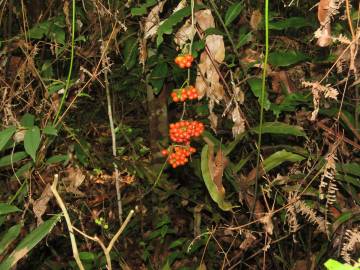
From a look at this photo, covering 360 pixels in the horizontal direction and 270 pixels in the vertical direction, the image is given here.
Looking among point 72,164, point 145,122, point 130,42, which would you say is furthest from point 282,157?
point 145,122

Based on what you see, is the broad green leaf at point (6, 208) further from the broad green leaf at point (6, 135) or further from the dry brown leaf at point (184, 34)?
the dry brown leaf at point (184, 34)

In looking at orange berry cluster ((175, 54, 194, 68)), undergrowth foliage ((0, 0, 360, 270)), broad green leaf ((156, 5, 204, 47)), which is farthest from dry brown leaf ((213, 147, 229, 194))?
broad green leaf ((156, 5, 204, 47))

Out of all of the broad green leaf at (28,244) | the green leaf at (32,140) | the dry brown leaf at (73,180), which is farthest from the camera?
the dry brown leaf at (73,180)

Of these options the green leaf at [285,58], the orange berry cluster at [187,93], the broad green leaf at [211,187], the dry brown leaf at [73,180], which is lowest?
the dry brown leaf at [73,180]

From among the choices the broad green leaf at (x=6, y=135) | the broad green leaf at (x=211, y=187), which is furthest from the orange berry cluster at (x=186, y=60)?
the broad green leaf at (x=6, y=135)

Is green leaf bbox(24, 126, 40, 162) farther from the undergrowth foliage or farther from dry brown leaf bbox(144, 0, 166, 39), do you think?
dry brown leaf bbox(144, 0, 166, 39)

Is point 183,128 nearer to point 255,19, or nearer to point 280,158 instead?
point 280,158
